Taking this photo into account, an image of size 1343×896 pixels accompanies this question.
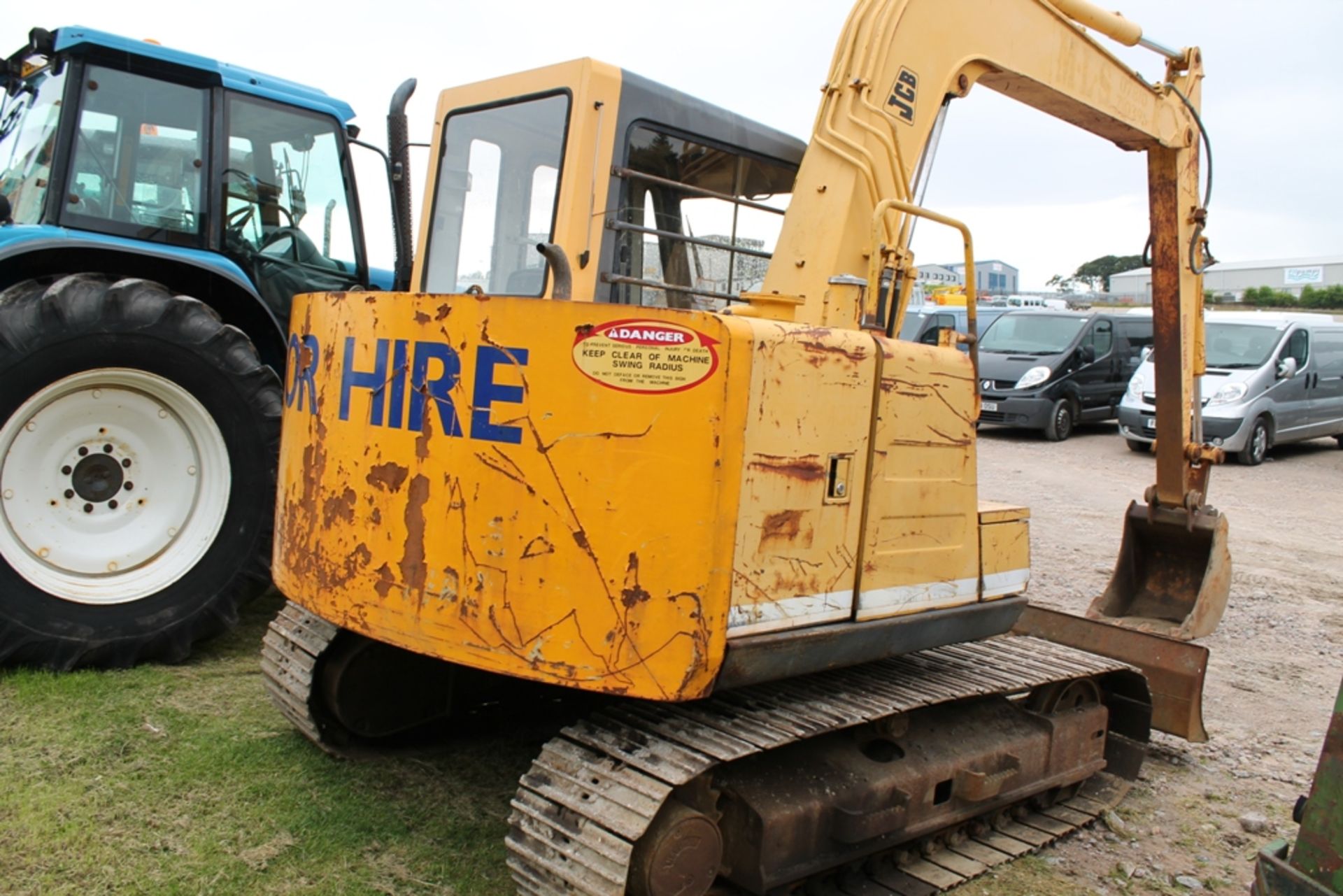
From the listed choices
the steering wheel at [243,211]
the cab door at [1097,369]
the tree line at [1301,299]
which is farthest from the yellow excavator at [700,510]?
the tree line at [1301,299]

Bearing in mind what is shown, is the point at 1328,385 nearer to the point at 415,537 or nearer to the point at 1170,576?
the point at 1170,576

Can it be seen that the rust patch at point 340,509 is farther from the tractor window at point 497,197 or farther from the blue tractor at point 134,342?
the blue tractor at point 134,342

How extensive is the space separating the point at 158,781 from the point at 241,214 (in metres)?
3.07

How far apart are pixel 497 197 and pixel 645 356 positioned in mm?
1648

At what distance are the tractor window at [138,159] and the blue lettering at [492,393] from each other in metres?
3.06

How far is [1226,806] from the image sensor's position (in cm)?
437

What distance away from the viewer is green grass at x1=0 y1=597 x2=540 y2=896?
131 inches

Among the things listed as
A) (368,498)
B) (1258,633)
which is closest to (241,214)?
(368,498)

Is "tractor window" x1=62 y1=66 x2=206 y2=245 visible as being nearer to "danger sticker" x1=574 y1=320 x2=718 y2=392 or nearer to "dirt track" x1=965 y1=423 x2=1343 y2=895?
"danger sticker" x1=574 y1=320 x2=718 y2=392

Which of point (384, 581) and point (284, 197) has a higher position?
point (284, 197)

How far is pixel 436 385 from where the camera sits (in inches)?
128

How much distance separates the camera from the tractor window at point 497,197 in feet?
13.7

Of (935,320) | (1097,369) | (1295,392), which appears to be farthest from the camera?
(935,320)

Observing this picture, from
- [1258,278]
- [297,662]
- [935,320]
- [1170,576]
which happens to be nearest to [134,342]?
[297,662]
